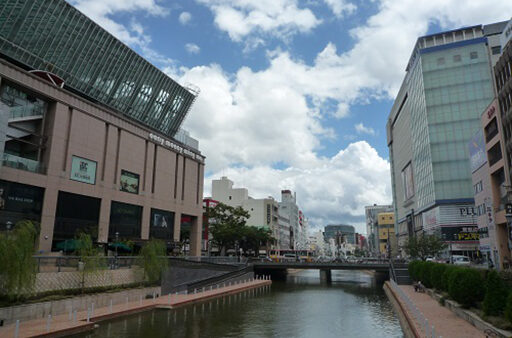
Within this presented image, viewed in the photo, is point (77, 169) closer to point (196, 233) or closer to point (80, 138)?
point (80, 138)

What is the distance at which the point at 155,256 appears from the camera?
4188 centimetres

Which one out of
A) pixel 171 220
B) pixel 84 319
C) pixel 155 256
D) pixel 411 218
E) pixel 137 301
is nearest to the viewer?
pixel 84 319

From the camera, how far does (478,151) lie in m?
63.3

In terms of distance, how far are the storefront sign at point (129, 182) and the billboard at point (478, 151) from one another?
2118 inches

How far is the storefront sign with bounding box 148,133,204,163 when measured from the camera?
66.6 meters

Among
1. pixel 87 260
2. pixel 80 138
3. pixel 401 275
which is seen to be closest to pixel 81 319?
pixel 87 260

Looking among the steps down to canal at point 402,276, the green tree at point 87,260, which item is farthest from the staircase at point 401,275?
the green tree at point 87,260

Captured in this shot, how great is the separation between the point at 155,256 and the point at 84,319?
47.0 feet

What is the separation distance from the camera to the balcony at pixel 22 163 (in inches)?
1681

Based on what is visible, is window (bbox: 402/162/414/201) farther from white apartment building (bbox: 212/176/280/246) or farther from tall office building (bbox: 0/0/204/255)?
tall office building (bbox: 0/0/204/255)

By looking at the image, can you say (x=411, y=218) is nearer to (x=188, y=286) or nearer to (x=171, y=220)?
(x=171, y=220)

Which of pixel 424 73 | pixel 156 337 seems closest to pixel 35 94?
pixel 156 337

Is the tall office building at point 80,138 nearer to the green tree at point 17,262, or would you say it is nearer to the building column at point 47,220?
the building column at point 47,220

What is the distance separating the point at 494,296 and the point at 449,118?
7598cm
